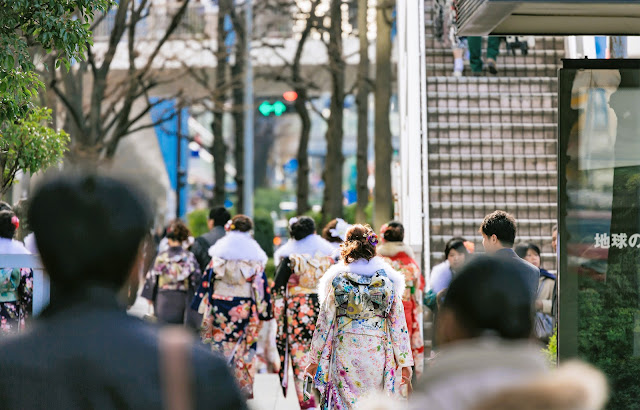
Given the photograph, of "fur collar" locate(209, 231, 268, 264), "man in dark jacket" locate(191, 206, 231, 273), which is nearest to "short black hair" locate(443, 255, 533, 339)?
"fur collar" locate(209, 231, 268, 264)

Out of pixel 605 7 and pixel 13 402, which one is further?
pixel 605 7

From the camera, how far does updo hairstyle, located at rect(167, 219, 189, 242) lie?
41.5 feet

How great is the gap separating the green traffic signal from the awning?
51.0 feet

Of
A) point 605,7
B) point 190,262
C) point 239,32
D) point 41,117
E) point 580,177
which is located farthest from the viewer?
point 239,32

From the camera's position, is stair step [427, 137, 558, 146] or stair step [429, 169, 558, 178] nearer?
stair step [429, 169, 558, 178]

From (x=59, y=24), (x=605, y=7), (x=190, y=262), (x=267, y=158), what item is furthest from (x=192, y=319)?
(x=267, y=158)

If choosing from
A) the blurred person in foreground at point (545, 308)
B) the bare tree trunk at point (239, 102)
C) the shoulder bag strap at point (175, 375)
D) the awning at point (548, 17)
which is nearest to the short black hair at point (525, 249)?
the blurred person in foreground at point (545, 308)

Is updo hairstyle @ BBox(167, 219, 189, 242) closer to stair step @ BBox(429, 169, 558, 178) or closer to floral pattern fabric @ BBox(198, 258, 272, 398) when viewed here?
floral pattern fabric @ BBox(198, 258, 272, 398)

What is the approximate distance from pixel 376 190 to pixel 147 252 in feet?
49.7

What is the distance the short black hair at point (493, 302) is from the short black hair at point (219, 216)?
10603mm

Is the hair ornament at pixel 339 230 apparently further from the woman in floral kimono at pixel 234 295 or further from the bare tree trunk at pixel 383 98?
the bare tree trunk at pixel 383 98

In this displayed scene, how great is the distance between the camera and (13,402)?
2613 mm

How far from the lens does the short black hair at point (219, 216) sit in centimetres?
1336

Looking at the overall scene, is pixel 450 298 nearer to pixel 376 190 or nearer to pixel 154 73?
pixel 376 190
